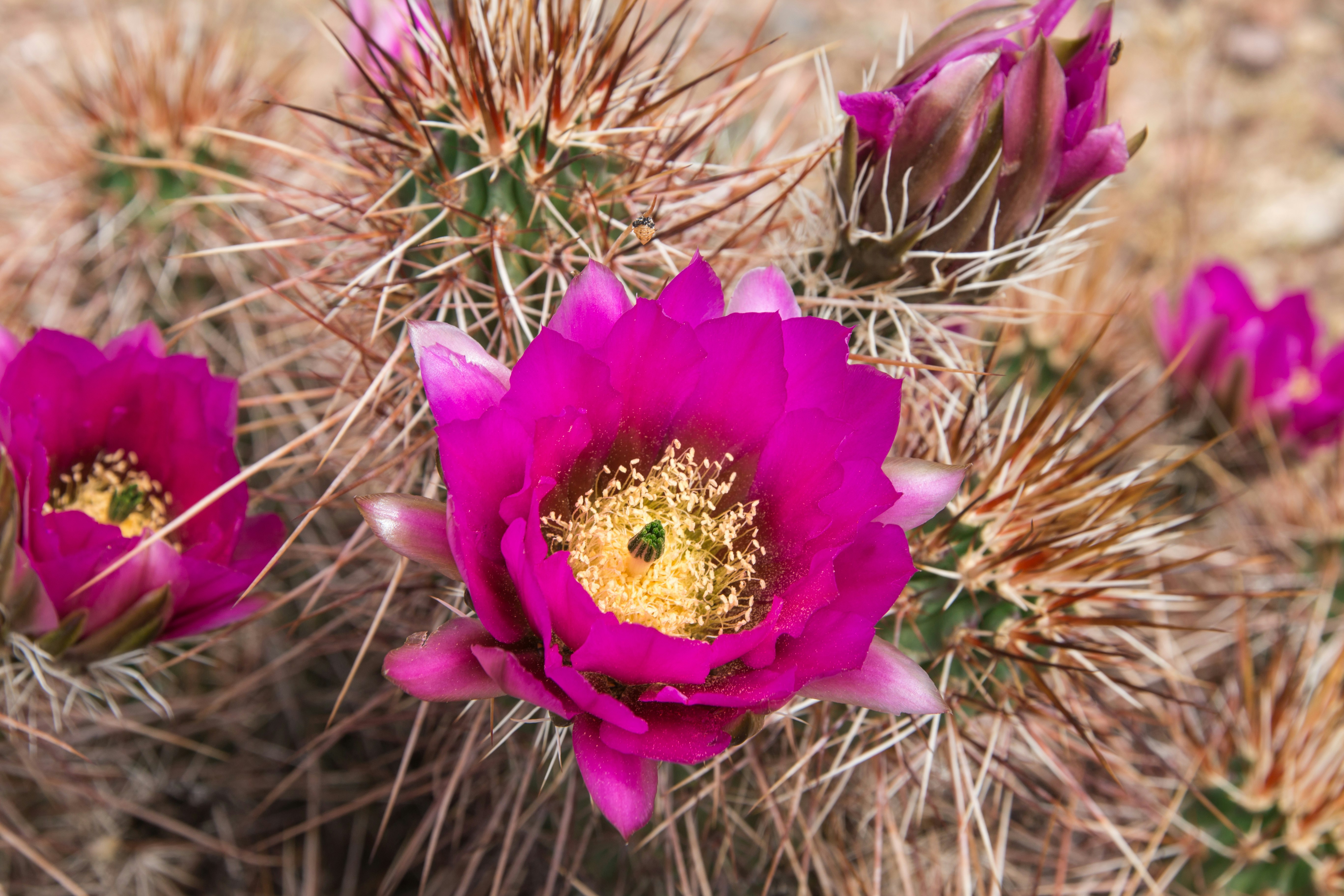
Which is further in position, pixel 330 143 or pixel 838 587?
pixel 330 143

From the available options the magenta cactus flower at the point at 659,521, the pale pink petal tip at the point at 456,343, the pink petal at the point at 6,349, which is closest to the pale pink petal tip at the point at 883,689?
the magenta cactus flower at the point at 659,521

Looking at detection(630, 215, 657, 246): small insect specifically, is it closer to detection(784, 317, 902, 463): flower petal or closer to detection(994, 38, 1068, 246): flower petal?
detection(784, 317, 902, 463): flower petal

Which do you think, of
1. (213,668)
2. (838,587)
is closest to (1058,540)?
(838,587)

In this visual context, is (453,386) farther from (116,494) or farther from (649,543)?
(116,494)

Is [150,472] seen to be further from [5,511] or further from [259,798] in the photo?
[259,798]

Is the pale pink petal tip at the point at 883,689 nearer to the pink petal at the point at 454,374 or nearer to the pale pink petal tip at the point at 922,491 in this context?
the pale pink petal tip at the point at 922,491

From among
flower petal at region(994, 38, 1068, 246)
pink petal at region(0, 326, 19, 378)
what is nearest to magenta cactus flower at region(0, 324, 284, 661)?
pink petal at region(0, 326, 19, 378)

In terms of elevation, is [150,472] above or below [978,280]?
below
